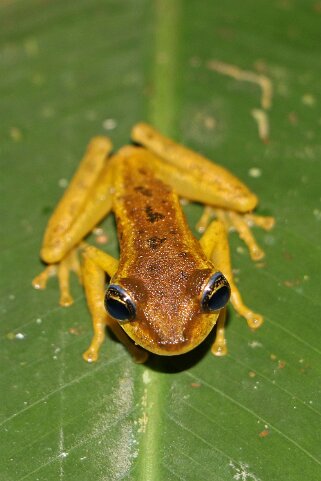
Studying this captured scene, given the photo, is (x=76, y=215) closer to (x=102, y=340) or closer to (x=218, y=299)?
(x=102, y=340)

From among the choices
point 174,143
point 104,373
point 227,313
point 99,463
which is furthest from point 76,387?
point 174,143

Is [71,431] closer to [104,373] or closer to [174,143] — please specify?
[104,373]

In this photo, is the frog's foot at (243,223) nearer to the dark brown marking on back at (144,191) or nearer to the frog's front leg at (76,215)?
the dark brown marking on back at (144,191)

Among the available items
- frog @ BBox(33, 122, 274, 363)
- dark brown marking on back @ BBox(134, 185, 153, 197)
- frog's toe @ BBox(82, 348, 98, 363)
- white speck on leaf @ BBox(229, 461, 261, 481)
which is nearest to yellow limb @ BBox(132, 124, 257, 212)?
frog @ BBox(33, 122, 274, 363)

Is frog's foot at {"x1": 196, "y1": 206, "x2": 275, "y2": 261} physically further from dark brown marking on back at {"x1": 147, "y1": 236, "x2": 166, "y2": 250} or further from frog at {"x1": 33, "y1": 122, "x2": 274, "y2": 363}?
dark brown marking on back at {"x1": 147, "y1": 236, "x2": 166, "y2": 250}

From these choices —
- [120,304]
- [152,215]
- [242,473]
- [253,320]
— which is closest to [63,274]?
[152,215]

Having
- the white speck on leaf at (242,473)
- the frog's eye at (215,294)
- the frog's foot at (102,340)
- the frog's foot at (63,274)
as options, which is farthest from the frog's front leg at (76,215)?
the white speck on leaf at (242,473)
